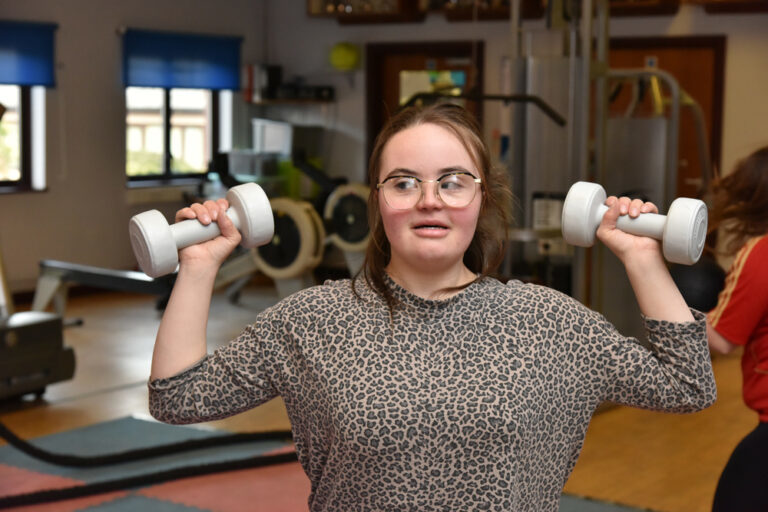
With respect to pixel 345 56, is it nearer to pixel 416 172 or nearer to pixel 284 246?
pixel 284 246

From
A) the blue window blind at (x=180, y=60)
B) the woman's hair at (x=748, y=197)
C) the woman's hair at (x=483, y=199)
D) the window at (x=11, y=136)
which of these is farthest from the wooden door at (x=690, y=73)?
the woman's hair at (x=483, y=199)

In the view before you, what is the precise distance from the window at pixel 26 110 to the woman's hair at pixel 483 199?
6.61 metres

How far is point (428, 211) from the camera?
4.60ft

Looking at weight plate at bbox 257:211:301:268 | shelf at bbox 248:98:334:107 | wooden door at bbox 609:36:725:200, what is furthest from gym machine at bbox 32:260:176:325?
wooden door at bbox 609:36:725:200

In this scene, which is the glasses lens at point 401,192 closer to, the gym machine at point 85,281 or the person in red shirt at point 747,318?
the person in red shirt at point 747,318

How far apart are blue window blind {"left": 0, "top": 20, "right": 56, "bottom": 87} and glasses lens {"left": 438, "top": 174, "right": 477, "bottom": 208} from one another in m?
6.69

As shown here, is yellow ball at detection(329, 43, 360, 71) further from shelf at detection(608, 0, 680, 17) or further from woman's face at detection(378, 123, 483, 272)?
woman's face at detection(378, 123, 483, 272)

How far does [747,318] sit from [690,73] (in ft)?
20.2

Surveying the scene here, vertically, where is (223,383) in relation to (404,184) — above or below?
below

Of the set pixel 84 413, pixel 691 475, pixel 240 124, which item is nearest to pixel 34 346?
pixel 84 413

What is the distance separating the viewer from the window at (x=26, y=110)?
24.7ft

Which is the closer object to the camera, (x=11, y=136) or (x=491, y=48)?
(x=11, y=136)

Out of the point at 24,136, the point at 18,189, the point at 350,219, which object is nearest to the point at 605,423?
the point at 350,219

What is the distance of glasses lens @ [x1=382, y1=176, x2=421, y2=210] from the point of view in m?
1.41
